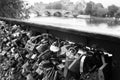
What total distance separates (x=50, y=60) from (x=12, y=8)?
394 centimetres

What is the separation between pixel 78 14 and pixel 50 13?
0.77 m

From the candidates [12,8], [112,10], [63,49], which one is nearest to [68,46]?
[63,49]

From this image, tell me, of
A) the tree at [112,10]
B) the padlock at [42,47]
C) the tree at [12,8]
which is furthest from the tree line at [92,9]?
the tree at [12,8]

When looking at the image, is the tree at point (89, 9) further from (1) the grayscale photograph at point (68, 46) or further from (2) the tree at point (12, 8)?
(2) the tree at point (12, 8)

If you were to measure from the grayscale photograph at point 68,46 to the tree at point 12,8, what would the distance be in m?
1.98

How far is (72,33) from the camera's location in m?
1.30

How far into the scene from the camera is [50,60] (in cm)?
149

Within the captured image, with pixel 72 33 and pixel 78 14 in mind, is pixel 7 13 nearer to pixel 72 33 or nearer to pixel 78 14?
pixel 78 14

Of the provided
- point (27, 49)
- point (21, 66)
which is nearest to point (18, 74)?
point (21, 66)

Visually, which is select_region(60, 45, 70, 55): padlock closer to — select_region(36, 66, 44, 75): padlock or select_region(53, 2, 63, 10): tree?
select_region(36, 66, 44, 75): padlock

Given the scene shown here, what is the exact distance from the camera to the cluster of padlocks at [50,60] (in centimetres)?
109

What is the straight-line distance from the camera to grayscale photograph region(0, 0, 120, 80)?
1.03 m

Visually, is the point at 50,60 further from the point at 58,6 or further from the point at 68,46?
the point at 58,6

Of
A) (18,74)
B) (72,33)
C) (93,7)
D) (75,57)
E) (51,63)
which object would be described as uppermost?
(93,7)
